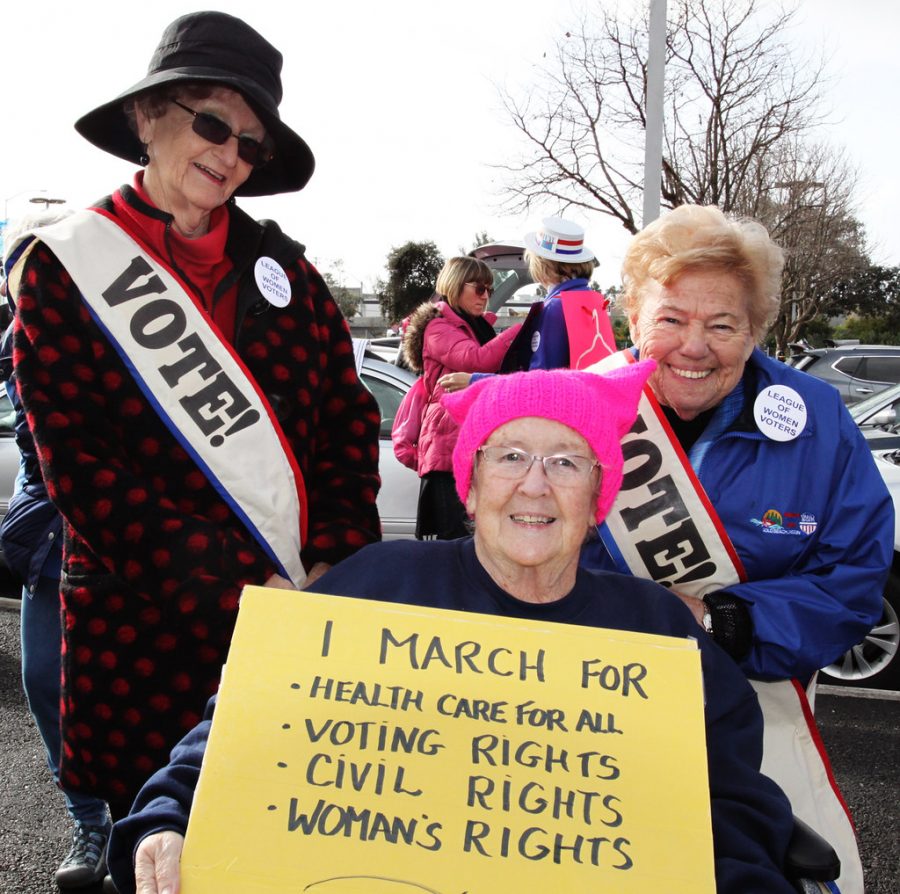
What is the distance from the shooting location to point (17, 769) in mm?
3604

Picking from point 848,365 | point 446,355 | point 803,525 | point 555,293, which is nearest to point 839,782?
point 803,525

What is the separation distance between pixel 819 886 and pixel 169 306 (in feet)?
5.43

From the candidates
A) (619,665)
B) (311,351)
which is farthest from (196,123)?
(619,665)

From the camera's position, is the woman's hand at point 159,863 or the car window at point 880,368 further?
the car window at point 880,368

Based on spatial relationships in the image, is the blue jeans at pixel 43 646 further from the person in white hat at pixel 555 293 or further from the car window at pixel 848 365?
the car window at pixel 848 365

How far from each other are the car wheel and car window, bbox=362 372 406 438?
8.89 feet

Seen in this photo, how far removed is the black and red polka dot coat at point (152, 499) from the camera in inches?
67.9

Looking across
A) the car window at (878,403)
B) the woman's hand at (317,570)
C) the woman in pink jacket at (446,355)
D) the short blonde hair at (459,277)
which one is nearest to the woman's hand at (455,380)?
the woman in pink jacket at (446,355)

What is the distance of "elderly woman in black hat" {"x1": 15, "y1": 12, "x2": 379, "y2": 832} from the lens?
1744 mm

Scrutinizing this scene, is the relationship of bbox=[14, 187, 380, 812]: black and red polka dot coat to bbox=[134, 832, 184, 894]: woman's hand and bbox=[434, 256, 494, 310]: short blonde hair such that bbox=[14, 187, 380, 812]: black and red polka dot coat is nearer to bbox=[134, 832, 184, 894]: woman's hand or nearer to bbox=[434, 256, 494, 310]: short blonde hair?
bbox=[134, 832, 184, 894]: woman's hand

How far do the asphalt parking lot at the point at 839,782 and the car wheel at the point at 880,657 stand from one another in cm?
11

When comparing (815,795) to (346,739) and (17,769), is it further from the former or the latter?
(17,769)

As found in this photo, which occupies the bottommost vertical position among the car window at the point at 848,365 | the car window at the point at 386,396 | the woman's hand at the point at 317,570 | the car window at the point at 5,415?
the car window at the point at 848,365

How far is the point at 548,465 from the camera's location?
176cm
